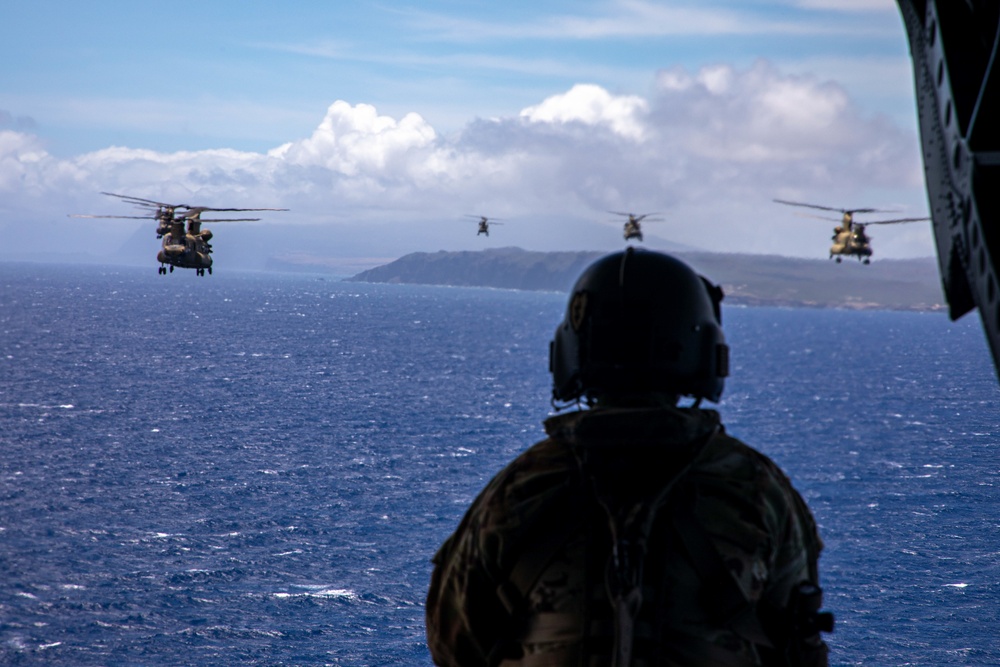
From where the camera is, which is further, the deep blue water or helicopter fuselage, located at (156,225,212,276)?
the deep blue water

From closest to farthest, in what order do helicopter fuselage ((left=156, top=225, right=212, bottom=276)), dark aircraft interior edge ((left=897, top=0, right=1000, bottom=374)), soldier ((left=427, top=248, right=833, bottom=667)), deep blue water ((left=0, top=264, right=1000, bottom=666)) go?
dark aircraft interior edge ((left=897, top=0, right=1000, bottom=374)), soldier ((left=427, top=248, right=833, bottom=667)), helicopter fuselage ((left=156, top=225, right=212, bottom=276)), deep blue water ((left=0, top=264, right=1000, bottom=666))

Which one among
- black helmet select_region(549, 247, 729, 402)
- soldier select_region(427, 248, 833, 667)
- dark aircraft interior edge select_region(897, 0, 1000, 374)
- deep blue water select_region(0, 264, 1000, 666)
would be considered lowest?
deep blue water select_region(0, 264, 1000, 666)

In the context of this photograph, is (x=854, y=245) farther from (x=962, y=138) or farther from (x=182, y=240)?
(x=962, y=138)

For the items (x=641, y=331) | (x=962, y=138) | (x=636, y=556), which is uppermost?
(x=962, y=138)

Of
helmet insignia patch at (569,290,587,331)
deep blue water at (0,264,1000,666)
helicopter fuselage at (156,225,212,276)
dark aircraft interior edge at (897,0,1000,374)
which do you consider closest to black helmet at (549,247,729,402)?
helmet insignia patch at (569,290,587,331)

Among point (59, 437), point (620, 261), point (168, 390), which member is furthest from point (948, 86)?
point (168, 390)

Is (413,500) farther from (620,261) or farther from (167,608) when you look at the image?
(620,261)

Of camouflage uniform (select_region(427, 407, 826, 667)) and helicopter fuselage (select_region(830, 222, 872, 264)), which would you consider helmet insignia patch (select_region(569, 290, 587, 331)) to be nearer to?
camouflage uniform (select_region(427, 407, 826, 667))

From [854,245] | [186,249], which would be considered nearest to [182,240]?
[186,249]
